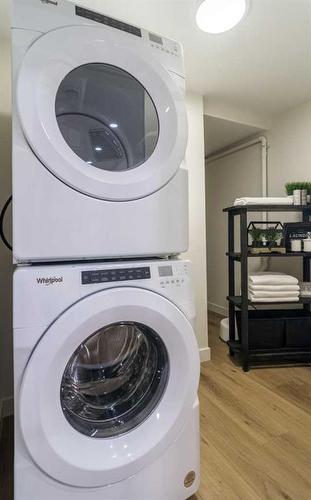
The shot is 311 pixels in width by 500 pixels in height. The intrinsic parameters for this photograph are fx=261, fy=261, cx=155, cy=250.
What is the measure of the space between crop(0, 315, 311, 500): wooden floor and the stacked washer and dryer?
252mm

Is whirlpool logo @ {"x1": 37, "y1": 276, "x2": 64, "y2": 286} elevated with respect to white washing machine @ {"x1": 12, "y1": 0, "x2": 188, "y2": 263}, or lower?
lower

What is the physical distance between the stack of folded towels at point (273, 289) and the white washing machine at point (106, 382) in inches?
44.6

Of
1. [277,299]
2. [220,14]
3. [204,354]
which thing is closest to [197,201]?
[277,299]

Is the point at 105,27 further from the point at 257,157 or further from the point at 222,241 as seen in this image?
the point at 222,241

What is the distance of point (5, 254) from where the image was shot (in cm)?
138

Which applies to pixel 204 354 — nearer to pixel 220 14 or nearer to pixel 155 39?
pixel 155 39

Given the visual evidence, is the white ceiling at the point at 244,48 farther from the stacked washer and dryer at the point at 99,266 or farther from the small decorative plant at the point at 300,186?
the small decorative plant at the point at 300,186

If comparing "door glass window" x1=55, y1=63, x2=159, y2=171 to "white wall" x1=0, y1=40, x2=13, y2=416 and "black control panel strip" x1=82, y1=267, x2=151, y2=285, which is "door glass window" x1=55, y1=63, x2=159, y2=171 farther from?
"white wall" x1=0, y1=40, x2=13, y2=416

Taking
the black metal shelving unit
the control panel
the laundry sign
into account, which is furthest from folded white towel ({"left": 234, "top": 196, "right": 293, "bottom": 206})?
the control panel

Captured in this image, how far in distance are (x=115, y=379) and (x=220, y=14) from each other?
Result: 65.0 inches

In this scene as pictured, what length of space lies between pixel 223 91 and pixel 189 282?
5.57ft

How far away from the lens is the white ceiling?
1.23 metres

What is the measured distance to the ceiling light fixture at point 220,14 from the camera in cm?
118

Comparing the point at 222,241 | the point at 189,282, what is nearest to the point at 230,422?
the point at 189,282
